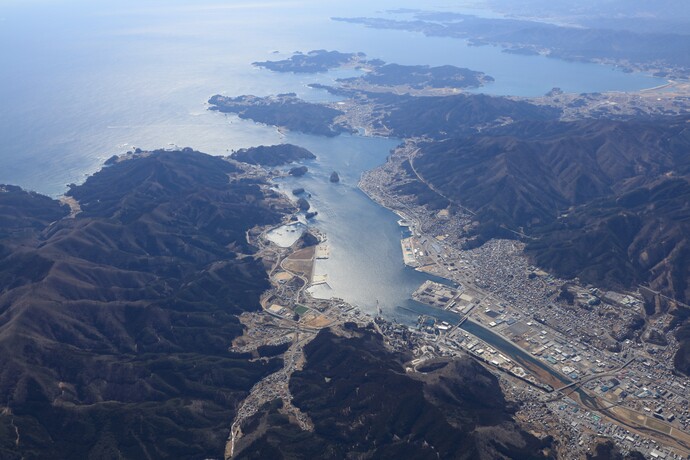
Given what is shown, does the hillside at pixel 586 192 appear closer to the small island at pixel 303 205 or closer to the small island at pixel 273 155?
the small island at pixel 303 205

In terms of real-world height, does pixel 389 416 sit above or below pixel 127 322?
above

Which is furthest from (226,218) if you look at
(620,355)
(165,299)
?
(620,355)

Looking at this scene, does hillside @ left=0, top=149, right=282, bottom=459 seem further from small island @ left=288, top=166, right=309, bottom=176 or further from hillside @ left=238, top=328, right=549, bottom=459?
small island @ left=288, top=166, right=309, bottom=176

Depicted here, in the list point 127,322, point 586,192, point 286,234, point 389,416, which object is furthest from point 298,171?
point 389,416

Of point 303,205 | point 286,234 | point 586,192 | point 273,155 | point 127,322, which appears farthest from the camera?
point 273,155

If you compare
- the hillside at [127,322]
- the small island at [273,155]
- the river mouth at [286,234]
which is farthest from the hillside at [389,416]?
the small island at [273,155]

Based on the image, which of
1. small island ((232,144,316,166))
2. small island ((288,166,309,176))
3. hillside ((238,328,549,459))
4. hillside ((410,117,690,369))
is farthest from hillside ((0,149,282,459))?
hillside ((410,117,690,369))

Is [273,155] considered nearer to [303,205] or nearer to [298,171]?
[298,171]
